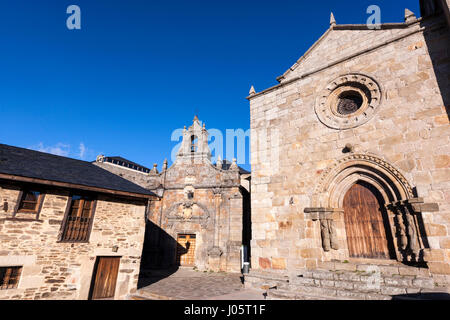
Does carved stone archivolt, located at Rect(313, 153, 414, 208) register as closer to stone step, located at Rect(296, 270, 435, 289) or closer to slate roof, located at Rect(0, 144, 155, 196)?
stone step, located at Rect(296, 270, 435, 289)

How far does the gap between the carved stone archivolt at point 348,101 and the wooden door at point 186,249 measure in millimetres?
11139

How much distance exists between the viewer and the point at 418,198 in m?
5.77

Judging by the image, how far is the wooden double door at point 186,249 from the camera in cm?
1446

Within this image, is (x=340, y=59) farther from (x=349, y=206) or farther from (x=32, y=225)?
(x=32, y=225)

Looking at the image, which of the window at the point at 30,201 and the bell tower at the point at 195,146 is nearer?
the window at the point at 30,201

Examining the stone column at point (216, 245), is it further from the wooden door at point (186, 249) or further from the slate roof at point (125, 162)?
the slate roof at point (125, 162)

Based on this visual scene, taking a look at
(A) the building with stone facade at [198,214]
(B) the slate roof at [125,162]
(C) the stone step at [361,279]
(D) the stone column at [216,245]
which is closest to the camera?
(C) the stone step at [361,279]

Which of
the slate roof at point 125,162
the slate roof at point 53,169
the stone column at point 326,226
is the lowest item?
the stone column at point 326,226

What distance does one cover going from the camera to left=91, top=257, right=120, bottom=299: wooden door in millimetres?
7418

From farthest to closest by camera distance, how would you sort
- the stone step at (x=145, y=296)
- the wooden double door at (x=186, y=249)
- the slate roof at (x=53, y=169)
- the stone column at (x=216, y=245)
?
the wooden double door at (x=186, y=249), the stone column at (x=216, y=245), the stone step at (x=145, y=296), the slate roof at (x=53, y=169)

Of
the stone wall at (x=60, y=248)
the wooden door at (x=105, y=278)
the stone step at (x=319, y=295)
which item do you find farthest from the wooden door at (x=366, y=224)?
the wooden door at (x=105, y=278)
